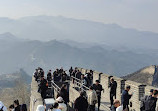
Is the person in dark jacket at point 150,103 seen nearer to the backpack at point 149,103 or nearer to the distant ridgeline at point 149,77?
the backpack at point 149,103

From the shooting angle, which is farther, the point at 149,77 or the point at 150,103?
the point at 149,77

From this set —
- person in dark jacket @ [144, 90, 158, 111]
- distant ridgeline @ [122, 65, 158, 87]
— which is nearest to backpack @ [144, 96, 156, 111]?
person in dark jacket @ [144, 90, 158, 111]

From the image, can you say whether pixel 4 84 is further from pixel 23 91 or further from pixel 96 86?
pixel 96 86

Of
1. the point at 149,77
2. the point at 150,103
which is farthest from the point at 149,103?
the point at 149,77

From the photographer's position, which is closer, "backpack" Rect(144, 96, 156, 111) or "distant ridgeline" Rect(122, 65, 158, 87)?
"backpack" Rect(144, 96, 156, 111)

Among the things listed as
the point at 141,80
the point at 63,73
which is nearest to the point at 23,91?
the point at 141,80

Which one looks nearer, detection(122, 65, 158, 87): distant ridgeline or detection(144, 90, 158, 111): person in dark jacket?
detection(144, 90, 158, 111): person in dark jacket

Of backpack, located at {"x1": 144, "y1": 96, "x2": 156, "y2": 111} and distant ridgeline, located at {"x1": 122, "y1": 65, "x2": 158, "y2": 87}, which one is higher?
backpack, located at {"x1": 144, "y1": 96, "x2": 156, "y2": 111}

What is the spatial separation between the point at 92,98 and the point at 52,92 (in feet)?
21.7

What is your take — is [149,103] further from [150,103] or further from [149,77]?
[149,77]

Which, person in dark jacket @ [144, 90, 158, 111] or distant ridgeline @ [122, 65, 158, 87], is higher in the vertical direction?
person in dark jacket @ [144, 90, 158, 111]

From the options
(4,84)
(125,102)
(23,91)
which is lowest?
(4,84)

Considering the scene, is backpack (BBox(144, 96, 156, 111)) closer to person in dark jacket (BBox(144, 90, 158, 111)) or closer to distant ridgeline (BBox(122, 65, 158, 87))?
person in dark jacket (BBox(144, 90, 158, 111))

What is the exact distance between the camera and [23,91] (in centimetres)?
9319
